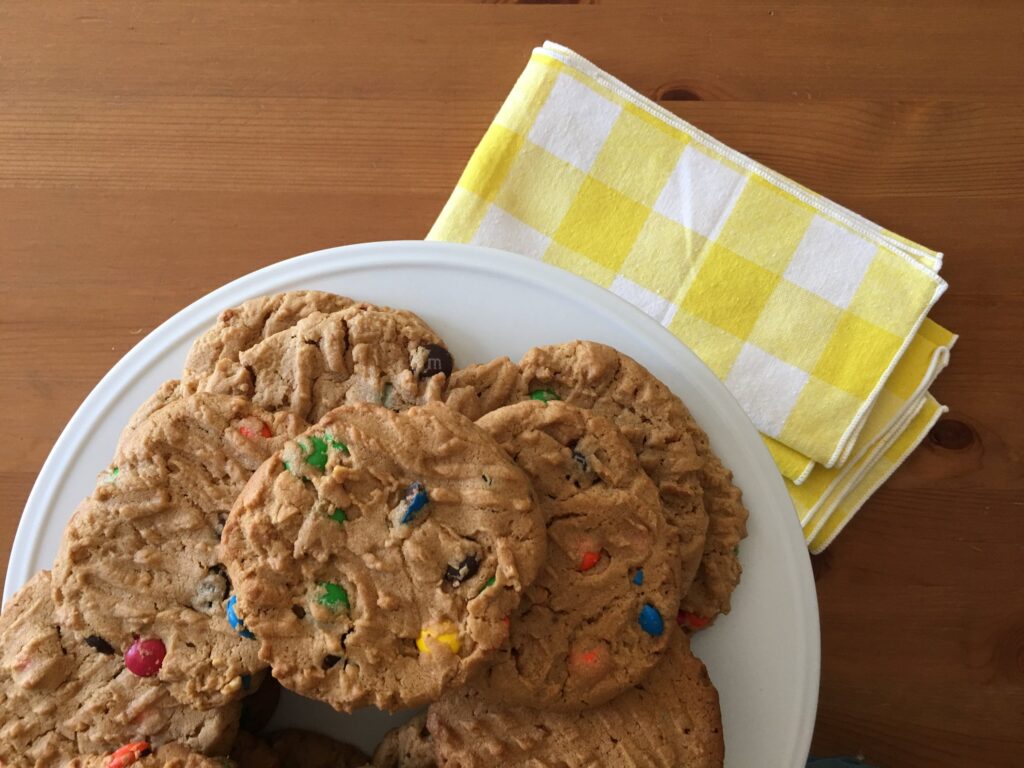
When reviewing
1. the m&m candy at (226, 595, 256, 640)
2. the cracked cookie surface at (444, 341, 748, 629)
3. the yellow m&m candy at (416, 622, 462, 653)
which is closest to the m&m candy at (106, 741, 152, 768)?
the m&m candy at (226, 595, 256, 640)

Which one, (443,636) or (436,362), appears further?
(436,362)

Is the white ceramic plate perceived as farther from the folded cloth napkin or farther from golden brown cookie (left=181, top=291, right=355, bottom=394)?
the folded cloth napkin

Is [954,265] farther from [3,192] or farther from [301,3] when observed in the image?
[3,192]

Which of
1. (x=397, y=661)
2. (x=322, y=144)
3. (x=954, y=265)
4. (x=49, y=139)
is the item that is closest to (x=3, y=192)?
(x=49, y=139)

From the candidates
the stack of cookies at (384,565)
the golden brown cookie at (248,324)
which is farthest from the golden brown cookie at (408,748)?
the golden brown cookie at (248,324)

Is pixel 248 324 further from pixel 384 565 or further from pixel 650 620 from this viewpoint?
pixel 650 620

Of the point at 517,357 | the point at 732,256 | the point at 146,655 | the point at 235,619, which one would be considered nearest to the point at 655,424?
the point at 517,357

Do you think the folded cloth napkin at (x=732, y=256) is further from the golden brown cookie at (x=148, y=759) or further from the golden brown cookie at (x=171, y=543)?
the golden brown cookie at (x=148, y=759)
